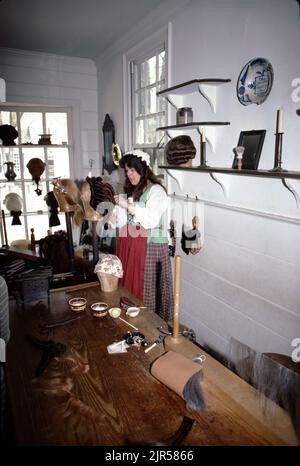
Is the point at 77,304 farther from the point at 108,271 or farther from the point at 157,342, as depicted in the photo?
the point at 157,342

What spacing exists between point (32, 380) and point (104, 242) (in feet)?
10.1

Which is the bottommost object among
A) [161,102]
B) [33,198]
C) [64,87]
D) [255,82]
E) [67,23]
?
[33,198]

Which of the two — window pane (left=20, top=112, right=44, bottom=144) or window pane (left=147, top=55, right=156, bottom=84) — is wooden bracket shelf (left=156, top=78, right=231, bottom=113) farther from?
window pane (left=20, top=112, right=44, bottom=144)

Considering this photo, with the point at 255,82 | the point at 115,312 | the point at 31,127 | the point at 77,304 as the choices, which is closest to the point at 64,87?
the point at 31,127

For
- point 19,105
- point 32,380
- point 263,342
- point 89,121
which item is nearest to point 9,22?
point 19,105

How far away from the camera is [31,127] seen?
414cm

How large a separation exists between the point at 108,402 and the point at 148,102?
9.30 feet

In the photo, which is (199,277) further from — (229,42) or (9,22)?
(9,22)

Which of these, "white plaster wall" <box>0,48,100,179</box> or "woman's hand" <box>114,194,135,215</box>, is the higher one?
"white plaster wall" <box>0,48,100,179</box>

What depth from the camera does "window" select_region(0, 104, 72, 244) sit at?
405cm

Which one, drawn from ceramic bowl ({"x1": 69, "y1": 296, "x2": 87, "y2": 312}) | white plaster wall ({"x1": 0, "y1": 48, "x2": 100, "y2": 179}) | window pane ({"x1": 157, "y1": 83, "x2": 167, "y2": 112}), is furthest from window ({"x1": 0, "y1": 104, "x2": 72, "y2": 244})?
ceramic bowl ({"x1": 69, "y1": 296, "x2": 87, "y2": 312})

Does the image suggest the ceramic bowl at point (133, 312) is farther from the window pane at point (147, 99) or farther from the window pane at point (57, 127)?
the window pane at point (57, 127)

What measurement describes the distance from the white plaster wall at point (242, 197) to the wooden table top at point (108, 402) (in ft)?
2.65

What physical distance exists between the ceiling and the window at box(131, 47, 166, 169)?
0.36m
